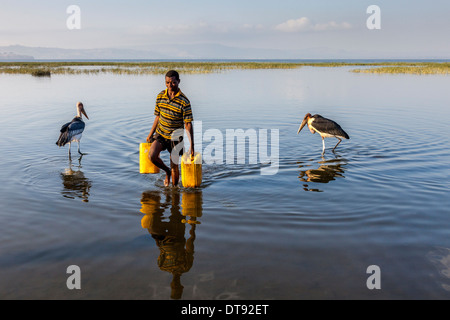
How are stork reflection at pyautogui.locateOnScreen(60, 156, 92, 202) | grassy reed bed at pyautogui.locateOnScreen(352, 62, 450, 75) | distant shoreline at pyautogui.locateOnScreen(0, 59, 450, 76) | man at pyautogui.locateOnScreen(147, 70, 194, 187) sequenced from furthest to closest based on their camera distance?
distant shoreline at pyautogui.locateOnScreen(0, 59, 450, 76)
grassy reed bed at pyautogui.locateOnScreen(352, 62, 450, 75)
stork reflection at pyautogui.locateOnScreen(60, 156, 92, 202)
man at pyautogui.locateOnScreen(147, 70, 194, 187)

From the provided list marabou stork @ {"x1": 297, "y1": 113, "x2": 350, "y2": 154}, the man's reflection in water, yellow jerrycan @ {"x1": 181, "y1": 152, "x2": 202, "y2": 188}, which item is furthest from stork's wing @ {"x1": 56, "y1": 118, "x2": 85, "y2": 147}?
marabou stork @ {"x1": 297, "y1": 113, "x2": 350, "y2": 154}

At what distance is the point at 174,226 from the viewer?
262 inches

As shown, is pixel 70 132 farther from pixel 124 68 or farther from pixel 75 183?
pixel 124 68

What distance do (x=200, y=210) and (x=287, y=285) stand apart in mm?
2945

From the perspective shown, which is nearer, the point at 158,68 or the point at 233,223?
the point at 233,223

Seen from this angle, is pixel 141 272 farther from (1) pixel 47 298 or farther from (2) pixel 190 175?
(2) pixel 190 175

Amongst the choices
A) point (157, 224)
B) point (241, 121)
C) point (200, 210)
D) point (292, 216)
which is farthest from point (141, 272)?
point (241, 121)

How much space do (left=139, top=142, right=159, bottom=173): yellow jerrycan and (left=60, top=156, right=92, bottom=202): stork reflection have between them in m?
1.33

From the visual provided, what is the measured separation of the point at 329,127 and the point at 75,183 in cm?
799

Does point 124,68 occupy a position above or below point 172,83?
above

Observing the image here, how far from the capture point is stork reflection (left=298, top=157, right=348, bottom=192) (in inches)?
370

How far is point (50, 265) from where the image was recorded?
525 cm

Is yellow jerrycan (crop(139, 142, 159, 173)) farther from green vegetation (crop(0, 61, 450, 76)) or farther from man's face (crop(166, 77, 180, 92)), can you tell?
green vegetation (crop(0, 61, 450, 76))

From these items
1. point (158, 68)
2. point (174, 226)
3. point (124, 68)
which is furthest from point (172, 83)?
point (124, 68)
